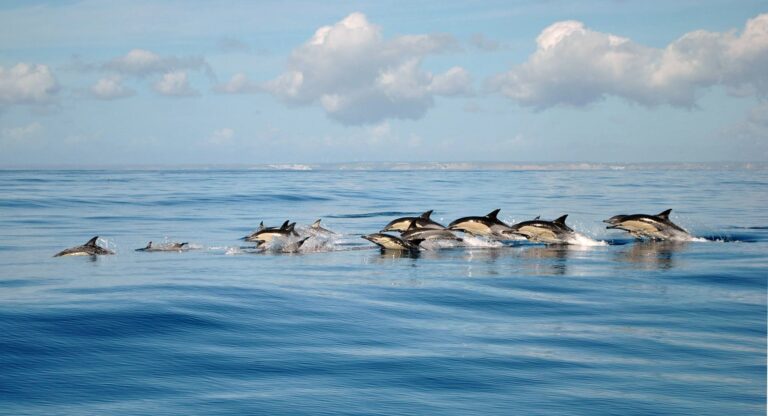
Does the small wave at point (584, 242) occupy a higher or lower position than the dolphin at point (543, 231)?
lower

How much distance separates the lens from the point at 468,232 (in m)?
24.7

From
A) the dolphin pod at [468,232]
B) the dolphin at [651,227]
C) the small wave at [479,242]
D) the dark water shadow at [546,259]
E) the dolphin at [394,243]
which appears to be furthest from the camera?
the dolphin at [651,227]

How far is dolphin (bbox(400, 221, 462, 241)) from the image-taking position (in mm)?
23375

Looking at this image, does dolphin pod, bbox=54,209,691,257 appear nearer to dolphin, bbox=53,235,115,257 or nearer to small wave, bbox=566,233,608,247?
small wave, bbox=566,233,608,247

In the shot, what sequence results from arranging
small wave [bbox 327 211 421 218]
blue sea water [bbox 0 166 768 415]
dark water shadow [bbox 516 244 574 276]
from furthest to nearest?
small wave [bbox 327 211 421 218] < dark water shadow [bbox 516 244 574 276] < blue sea water [bbox 0 166 768 415]

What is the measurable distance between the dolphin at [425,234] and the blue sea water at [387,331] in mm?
1214

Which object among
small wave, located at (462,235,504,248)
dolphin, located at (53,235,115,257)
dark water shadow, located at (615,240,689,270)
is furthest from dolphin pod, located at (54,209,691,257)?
dark water shadow, located at (615,240,689,270)

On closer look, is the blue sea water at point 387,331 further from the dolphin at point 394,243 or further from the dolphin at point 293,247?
the dolphin at point 293,247

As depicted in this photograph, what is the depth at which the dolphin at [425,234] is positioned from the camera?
76.7ft

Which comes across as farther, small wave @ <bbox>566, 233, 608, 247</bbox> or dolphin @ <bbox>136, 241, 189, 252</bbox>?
small wave @ <bbox>566, 233, 608, 247</bbox>

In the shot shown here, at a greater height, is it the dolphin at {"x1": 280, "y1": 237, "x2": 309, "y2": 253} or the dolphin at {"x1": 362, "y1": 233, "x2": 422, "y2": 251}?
the dolphin at {"x1": 362, "y1": 233, "x2": 422, "y2": 251}

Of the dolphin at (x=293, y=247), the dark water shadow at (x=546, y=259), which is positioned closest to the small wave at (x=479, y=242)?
the dark water shadow at (x=546, y=259)

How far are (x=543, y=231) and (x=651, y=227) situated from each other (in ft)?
11.5

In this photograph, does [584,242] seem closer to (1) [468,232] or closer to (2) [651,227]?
(2) [651,227]
